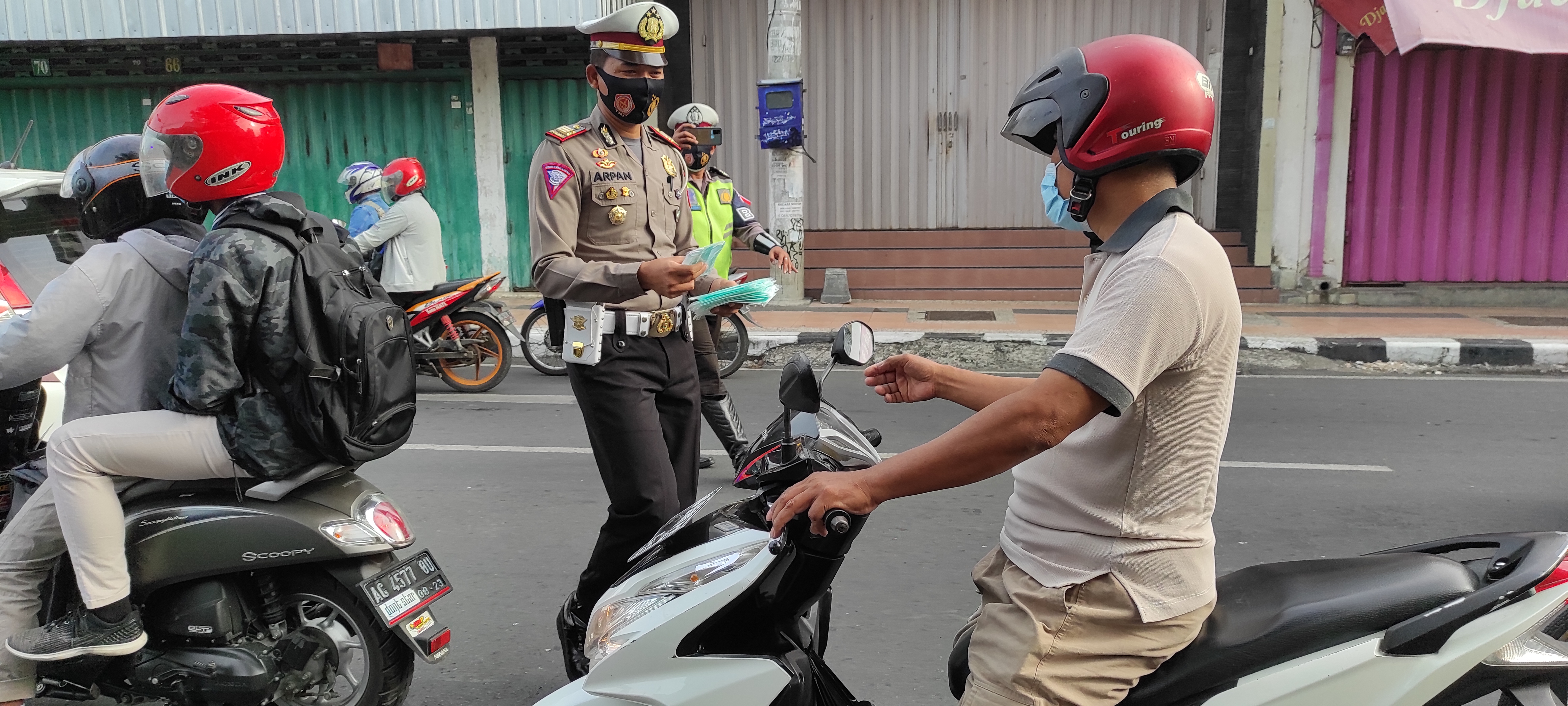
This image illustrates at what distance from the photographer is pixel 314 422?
2482 millimetres

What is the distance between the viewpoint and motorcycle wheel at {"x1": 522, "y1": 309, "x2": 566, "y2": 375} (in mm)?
7887

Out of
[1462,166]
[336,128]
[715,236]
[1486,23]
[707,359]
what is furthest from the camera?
[336,128]

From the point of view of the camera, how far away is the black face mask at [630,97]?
9.91 ft

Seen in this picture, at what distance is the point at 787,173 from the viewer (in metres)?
10.1

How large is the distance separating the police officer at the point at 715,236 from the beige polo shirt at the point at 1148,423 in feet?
6.33

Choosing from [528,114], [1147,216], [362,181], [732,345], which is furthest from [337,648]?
[528,114]

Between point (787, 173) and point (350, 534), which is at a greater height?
point (787, 173)

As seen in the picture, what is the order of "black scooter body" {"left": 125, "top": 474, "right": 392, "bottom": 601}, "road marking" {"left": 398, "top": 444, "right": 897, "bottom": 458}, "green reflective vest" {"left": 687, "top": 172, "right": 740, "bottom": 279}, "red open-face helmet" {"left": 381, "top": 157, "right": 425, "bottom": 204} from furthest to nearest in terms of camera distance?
"red open-face helmet" {"left": 381, "top": 157, "right": 425, "bottom": 204} < "green reflective vest" {"left": 687, "top": 172, "right": 740, "bottom": 279} < "road marking" {"left": 398, "top": 444, "right": 897, "bottom": 458} < "black scooter body" {"left": 125, "top": 474, "right": 392, "bottom": 601}

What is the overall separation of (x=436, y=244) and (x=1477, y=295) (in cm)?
910

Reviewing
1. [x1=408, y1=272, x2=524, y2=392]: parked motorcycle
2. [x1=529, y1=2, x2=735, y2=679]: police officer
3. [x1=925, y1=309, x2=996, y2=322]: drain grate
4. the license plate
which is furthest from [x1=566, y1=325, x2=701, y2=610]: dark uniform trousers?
[x1=925, y1=309, x2=996, y2=322]: drain grate

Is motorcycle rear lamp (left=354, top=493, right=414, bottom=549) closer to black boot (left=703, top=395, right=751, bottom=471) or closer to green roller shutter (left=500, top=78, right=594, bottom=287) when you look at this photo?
black boot (left=703, top=395, right=751, bottom=471)

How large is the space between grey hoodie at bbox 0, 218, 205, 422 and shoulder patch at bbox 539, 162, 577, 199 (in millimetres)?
852

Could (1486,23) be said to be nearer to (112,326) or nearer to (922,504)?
(922,504)

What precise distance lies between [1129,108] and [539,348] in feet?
22.8
